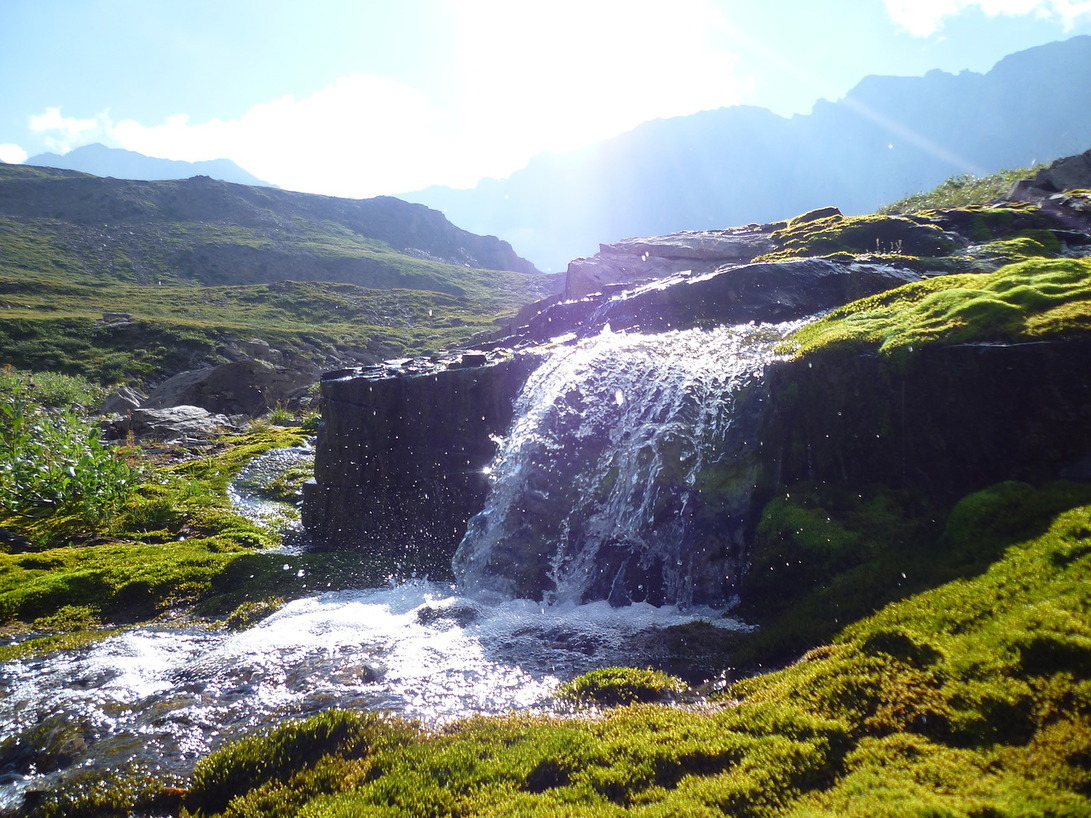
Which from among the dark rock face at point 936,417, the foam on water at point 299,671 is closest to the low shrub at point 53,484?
the foam on water at point 299,671

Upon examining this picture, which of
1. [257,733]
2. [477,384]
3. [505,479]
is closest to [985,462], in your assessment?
[505,479]

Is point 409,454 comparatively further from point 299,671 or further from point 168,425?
point 168,425

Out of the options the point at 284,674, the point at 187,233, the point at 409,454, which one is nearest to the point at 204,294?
the point at 187,233

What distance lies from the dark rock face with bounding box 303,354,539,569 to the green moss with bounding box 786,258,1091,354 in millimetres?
8169

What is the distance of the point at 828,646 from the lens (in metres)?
6.72

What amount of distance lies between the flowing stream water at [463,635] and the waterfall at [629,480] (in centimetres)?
5

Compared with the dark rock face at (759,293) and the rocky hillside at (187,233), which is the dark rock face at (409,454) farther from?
the rocky hillside at (187,233)

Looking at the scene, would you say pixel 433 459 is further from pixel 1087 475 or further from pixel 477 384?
pixel 1087 475

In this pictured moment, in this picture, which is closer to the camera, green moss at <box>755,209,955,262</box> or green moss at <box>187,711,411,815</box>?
green moss at <box>187,711,411,815</box>

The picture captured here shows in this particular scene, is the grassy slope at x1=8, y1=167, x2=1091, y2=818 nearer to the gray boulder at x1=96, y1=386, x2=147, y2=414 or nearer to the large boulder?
the large boulder

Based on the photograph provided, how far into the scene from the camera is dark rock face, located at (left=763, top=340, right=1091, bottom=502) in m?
8.38

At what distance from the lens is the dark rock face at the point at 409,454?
53.0ft

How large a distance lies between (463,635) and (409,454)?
837cm

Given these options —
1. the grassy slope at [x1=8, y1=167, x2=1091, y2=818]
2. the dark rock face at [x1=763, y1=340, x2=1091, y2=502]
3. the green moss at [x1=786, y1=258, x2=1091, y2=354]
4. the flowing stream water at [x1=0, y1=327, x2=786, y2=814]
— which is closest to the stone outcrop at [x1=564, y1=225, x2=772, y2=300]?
the flowing stream water at [x1=0, y1=327, x2=786, y2=814]
